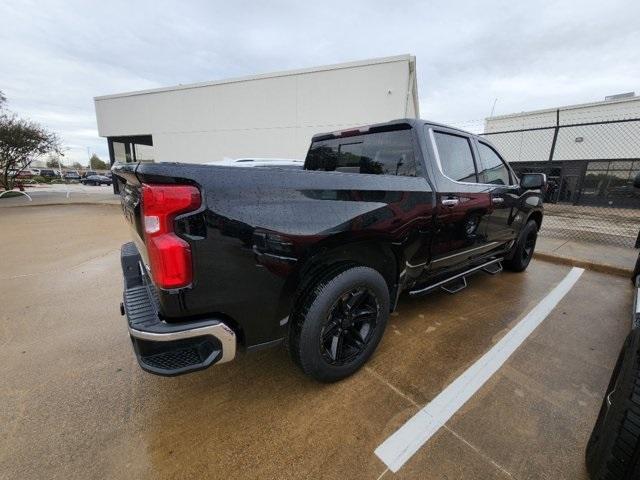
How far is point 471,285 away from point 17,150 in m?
25.5

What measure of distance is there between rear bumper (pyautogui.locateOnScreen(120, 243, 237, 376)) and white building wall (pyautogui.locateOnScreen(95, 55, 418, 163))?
1096 cm

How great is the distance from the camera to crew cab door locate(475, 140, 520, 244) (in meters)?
3.34

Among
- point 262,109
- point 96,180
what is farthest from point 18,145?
point 96,180

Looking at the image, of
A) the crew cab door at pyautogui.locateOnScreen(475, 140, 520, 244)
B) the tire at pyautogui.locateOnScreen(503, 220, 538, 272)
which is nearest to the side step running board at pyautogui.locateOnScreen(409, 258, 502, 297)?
the crew cab door at pyautogui.locateOnScreen(475, 140, 520, 244)

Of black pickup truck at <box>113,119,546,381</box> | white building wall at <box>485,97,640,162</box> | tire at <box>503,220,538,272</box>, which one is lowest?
tire at <box>503,220,538,272</box>

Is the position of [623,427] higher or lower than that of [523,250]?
higher

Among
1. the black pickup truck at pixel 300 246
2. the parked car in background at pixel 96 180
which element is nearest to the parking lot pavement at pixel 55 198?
the black pickup truck at pixel 300 246

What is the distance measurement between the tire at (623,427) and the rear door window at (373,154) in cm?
169

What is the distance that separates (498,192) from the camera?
338 centimetres

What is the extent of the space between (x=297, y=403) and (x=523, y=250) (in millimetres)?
4066

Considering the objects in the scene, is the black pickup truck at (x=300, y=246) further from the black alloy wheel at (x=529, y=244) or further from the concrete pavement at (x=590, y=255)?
the concrete pavement at (x=590, y=255)

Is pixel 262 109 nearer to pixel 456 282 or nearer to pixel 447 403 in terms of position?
pixel 456 282

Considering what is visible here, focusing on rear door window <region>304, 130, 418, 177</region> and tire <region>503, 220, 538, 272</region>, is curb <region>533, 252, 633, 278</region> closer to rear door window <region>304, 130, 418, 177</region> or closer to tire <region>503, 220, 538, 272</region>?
tire <region>503, 220, 538, 272</region>

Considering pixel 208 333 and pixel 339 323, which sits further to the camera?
pixel 339 323
